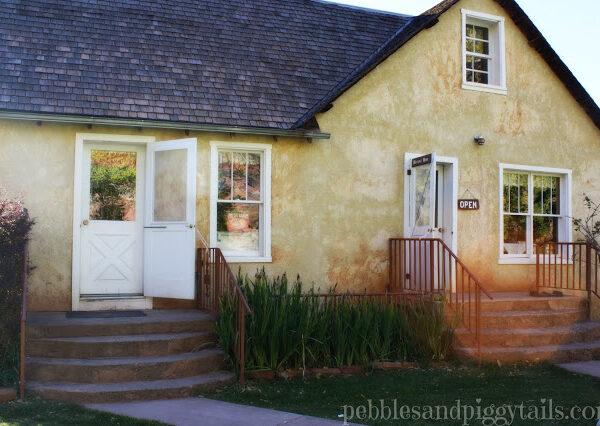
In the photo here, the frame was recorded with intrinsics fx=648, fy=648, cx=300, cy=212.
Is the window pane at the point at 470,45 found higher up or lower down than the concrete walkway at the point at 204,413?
higher up

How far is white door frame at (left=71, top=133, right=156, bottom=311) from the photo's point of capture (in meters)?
8.67

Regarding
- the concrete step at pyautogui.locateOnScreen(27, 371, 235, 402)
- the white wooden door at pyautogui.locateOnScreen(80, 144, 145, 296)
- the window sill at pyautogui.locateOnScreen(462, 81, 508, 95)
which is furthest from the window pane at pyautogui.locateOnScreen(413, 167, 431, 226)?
the concrete step at pyautogui.locateOnScreen(27, 371, 235, 402)

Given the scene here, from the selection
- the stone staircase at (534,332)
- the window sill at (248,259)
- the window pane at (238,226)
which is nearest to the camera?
the stone staircase at (534,332)

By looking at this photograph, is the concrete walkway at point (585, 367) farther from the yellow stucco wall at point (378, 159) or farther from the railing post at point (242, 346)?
the railing post at point (242, 346)

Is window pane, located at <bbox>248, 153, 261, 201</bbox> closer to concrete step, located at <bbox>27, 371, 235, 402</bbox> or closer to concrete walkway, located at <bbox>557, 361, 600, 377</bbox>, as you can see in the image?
concrete step, located at <bbox>27, 371, 235, 402</bbox>

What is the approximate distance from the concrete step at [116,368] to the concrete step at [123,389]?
0.28ft

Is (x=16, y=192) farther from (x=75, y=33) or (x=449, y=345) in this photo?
(x=449, y=345)

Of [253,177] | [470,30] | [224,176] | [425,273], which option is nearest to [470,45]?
[470,30]

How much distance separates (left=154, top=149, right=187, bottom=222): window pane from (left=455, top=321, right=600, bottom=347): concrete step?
13.6 ft

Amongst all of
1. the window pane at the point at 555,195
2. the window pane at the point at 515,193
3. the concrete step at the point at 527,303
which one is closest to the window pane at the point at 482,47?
the window pane at the point at 515,193

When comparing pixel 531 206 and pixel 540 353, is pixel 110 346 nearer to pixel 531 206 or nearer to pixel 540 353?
pixel 540 353

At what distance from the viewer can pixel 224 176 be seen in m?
9.64

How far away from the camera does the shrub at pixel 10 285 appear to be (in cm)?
681

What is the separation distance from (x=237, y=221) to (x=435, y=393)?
3.97 meters
